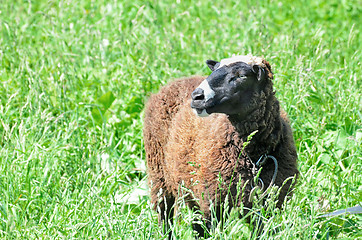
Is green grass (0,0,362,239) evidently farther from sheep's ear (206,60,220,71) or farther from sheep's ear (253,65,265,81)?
sheep's ear (206,60,220,71)

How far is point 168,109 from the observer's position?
14.0 ft

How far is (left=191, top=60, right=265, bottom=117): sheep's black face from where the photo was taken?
333 cm

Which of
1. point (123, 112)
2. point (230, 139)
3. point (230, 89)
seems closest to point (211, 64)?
point (230, 89)

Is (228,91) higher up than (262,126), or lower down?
higher up

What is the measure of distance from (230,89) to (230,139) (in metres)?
0.42

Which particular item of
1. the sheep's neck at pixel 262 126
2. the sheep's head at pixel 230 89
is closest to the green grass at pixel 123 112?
the sheep's neck at pixel 262 126

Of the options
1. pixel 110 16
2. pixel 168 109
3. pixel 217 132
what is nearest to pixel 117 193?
pixel 168 109

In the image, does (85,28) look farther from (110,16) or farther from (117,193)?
(117,193)

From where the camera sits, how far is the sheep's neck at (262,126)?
136 inches

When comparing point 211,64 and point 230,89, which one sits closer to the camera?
point 230,89

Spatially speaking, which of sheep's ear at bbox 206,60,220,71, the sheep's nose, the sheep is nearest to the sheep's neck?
the sheep

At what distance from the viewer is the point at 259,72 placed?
132 inches

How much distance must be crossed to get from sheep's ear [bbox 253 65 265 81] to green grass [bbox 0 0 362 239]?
901mm

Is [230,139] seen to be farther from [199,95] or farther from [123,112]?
[123,112]
